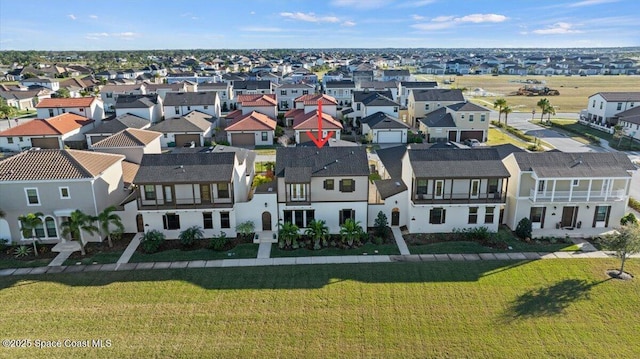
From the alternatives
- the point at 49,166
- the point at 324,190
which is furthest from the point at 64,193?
the point at 324,190

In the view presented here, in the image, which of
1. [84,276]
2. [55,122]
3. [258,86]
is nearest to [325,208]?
[84,276]

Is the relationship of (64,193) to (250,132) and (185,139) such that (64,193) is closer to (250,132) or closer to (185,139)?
(185,139)

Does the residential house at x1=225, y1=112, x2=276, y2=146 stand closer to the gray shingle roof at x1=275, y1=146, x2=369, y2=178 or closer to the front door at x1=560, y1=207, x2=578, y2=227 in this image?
the gray shingle roof at x1=275, y1=146, x2=369, y2=178

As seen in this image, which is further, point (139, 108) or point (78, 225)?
point (139, 108)

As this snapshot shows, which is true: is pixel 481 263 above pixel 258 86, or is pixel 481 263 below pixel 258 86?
below

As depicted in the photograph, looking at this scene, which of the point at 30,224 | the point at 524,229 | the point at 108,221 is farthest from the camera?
the point at 524,229

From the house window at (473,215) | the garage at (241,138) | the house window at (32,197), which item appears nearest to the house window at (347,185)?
the house window at (473,215)

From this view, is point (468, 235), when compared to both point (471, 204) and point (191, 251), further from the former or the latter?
point (191, 251)

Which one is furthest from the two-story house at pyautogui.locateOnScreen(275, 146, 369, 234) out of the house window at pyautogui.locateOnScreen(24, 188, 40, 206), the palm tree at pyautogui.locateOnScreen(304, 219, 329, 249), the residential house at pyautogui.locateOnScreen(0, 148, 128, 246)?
the house window at pyautogui.locateOnScreen(24, 188, 40, 206)
